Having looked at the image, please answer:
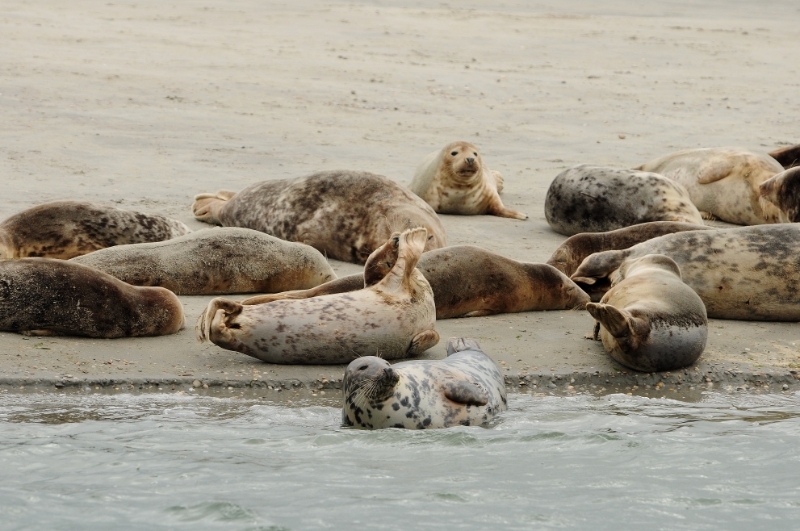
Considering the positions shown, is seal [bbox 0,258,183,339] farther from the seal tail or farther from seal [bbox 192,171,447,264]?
the seal tail

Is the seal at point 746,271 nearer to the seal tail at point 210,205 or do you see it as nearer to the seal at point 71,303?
the seal at point 71,303

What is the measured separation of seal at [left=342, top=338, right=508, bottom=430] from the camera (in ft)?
14.4

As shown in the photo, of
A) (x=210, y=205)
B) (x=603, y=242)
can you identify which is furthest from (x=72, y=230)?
(x=603, y=242)

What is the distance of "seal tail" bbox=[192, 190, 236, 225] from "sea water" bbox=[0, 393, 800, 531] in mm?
3743

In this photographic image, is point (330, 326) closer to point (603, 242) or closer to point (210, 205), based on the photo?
point (603, 242)

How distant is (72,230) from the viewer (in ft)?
23.4

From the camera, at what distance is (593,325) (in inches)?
244

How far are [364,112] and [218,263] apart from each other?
640 cm

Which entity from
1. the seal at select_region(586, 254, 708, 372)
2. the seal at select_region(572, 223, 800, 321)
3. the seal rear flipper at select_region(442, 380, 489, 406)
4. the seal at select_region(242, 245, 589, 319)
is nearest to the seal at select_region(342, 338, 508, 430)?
the seal rear flipper at select_region(442, 380, 489, 406)

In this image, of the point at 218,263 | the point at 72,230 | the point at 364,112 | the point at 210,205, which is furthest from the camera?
the point at 364,112

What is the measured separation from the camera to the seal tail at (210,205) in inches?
333

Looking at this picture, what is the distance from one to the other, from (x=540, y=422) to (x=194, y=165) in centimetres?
628

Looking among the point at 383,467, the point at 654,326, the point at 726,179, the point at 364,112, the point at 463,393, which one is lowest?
the point at 383,467

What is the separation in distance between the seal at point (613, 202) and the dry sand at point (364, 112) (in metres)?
0.23
